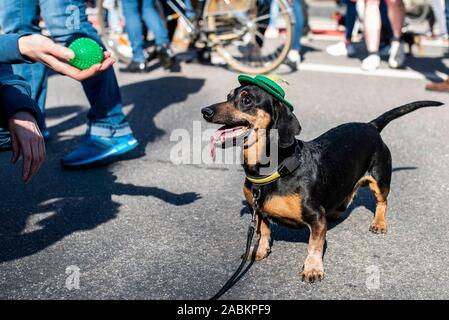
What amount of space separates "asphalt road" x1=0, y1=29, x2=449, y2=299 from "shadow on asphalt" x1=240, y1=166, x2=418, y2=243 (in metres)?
0.01

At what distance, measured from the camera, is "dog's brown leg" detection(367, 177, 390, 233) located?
9.58 ft

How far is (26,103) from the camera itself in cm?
225

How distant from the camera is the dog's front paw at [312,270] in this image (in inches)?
96.6

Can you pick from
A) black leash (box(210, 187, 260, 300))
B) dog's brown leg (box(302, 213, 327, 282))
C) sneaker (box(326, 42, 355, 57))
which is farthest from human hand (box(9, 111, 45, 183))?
sneaker (box(326, 42, 355, 57))

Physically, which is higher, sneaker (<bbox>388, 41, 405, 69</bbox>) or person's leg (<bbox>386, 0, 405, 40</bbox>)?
person's leg (<bbox>386, 0, 405, 40</bbox>)

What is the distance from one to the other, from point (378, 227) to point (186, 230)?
38.0 inches

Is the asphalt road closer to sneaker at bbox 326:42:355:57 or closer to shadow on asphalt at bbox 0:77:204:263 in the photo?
shadow on asphalt at bbox 0:77:204:263

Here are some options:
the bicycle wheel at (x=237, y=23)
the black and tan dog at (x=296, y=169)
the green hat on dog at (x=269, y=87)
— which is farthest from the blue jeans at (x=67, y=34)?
the bicycle wheel at (x=237, y=23)

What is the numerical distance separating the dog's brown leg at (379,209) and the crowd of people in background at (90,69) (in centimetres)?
143

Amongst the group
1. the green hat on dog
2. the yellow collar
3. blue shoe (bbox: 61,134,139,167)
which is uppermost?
the green hat on dog

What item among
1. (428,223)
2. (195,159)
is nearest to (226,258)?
(428,223)

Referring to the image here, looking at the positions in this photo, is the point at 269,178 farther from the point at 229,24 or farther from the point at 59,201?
the point at 229,24

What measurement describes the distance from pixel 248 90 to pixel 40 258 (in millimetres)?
1220

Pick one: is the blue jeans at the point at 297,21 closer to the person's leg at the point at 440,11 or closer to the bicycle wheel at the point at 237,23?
the bicycle wheel at the point at 237,23
